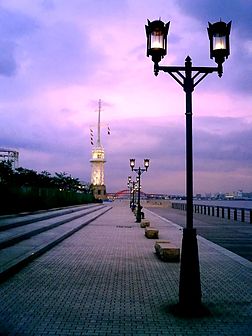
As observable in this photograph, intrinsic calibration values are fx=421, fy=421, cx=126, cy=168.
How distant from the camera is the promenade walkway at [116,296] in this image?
5680mm

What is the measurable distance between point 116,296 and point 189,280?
5.11ft

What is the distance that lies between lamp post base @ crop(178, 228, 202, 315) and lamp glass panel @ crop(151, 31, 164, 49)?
3.00 m

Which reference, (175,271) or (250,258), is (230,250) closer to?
(250,258)

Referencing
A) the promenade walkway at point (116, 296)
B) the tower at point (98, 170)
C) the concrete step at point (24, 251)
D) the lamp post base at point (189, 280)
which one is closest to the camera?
the promenade walkway at point (116, 296)

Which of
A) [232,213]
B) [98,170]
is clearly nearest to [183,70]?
[232,213]

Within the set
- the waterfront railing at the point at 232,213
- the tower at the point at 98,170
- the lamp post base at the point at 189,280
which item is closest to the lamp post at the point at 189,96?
the lamp post base at the point at 189,280

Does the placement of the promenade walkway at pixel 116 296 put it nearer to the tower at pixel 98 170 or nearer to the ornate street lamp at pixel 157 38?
the ornate street lamp at pixel 157 38

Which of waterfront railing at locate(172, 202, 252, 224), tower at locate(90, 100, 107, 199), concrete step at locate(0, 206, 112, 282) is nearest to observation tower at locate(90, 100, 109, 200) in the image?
tower at locate(90, 100, 107, 199)

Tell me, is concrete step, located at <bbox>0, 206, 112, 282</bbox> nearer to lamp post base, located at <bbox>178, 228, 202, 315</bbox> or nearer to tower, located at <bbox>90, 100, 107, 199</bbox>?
lamp post base, located at <bbox>178, 228, 202, 315</bbox>

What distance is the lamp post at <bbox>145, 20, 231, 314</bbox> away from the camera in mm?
6465

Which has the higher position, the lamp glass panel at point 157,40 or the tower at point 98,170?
the tower at point 98,170

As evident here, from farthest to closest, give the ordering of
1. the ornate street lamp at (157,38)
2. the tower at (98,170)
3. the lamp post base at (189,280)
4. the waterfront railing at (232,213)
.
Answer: the tower at (98,170) → the waterfront railing at (232,213) → the ornate street lamp at (157,38) → the lamp post base at (189,280)

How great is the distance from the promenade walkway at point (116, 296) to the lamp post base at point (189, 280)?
0.27 meters

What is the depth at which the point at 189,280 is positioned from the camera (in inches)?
254
